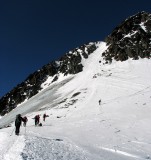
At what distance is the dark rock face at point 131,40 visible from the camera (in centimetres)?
9406

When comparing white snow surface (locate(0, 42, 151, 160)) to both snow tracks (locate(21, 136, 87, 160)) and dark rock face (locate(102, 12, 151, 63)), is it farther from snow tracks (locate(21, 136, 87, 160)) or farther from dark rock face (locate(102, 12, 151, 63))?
dark rock face (locate(102, 12, 151, 63))

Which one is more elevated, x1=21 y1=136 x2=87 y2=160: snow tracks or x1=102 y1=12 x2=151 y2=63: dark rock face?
x1=102 y1=12 x2=151 y2=63: dark rock face

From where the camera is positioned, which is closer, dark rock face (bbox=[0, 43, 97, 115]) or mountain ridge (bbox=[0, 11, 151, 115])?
mountain ridge (bbox=[0, 11, 151, 115])

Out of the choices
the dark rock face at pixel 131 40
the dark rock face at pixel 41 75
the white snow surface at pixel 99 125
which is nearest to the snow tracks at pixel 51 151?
the white snow surface at pixel 99 125

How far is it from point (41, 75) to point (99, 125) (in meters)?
101

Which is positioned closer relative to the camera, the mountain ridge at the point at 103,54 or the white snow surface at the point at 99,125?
the white snow surface at the point at 99,125

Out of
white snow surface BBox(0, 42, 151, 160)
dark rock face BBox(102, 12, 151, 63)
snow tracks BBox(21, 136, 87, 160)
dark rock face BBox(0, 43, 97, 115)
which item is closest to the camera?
snow tracks BBox(21, 136, 87, 160)

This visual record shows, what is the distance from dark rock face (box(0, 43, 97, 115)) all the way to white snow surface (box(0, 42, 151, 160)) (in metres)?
17.5

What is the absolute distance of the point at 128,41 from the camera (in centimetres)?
10312

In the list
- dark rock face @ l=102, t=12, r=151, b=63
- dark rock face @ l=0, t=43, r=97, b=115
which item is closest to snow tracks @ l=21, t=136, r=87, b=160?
dark rock face @ l=102, t=12, r=151, b=63

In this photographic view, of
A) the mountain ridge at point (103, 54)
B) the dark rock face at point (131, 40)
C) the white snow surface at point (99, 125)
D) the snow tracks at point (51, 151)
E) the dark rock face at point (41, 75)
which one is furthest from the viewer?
the dark rock face at point (41, 75)

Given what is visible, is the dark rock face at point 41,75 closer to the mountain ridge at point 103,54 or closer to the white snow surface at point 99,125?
the mountain ridge at point 103,54

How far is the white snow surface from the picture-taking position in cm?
1636

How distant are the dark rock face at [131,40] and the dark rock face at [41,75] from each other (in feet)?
41.9
